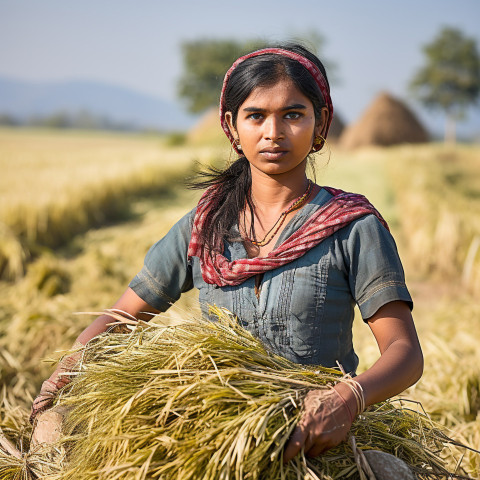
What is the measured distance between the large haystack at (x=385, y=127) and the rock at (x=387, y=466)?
30077 mm

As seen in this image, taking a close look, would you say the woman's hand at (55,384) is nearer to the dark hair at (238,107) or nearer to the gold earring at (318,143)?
the dark hair at (238,107)

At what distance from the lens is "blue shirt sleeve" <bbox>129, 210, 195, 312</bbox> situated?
2021 mm

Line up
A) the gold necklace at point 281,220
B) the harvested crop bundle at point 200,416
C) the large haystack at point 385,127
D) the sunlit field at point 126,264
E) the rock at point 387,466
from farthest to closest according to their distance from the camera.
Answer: the large haystack at point 385,127 → the sunlit field at point 126,264 → the gold necklace at point 281,220 → the rock at point 387,466 → the harvested crop bundle at point 200,416

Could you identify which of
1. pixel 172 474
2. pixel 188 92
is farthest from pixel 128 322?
pixel 188 92

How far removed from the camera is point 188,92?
5178cm

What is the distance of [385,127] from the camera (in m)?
31.1

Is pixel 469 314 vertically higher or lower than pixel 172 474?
lower

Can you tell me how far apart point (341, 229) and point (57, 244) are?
651 cm

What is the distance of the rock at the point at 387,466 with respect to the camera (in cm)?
147

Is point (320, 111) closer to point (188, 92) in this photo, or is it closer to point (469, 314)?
point (469, 314)

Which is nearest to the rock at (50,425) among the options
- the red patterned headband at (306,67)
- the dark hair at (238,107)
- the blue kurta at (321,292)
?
the blue kurta at (321,292)

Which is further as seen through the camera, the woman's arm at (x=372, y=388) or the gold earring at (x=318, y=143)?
the gold earring at (x=318, y=143)

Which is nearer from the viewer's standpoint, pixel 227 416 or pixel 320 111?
pixel 227 416

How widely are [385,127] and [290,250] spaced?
1212 inches
